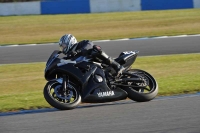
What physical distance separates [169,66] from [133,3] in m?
16.7

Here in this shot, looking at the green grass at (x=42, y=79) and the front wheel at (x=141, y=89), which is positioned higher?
the front wheel at (x=141, y=89)

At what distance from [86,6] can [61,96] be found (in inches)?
862

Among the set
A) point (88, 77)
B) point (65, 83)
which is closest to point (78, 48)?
point (88, 77)

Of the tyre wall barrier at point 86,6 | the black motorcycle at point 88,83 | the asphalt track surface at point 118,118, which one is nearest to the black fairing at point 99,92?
the black motorcycle at point 88,83

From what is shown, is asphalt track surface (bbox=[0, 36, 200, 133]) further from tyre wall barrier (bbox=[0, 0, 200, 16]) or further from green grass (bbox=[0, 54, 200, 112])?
tyre wall barrier (bbox=[0, 0, 200, 16])

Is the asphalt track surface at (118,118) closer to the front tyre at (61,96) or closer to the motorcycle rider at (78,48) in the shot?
the front tyre at (61,96)

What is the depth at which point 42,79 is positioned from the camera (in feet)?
38.7

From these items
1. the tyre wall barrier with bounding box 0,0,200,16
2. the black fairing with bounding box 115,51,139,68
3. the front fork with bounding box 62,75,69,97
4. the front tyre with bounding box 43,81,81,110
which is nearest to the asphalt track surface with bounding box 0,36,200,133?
the front tyre with bounding box 43,81,81,110

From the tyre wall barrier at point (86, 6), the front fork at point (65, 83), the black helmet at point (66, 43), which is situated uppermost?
the black helmet at point (66, 43)

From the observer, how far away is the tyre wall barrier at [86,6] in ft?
94.6

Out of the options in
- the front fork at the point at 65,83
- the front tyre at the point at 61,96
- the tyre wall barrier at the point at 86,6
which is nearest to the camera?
the front tyre at the point at 61,96

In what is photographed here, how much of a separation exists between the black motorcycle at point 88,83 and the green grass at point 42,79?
0.78 metres

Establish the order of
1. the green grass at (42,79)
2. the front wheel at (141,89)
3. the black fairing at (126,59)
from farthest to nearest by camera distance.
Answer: the green grass at (42,79)
the black fairing at (126,59)
the front wheel at (141,89)

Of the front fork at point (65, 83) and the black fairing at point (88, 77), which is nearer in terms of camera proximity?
the front fork at point (65, 83)
